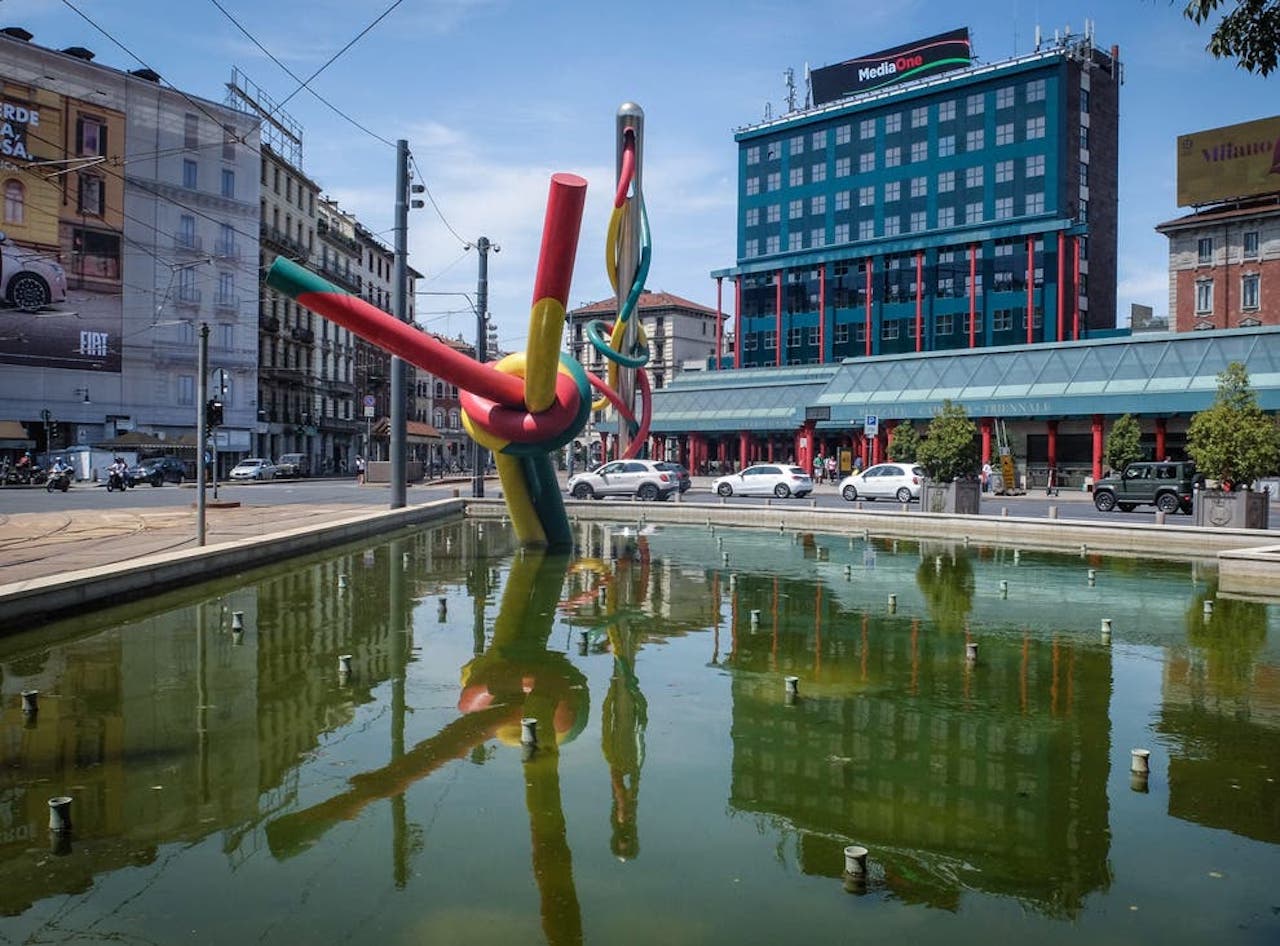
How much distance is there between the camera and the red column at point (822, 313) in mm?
73125

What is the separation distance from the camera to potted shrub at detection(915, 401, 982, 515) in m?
30.3

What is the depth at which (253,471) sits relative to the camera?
179 feet

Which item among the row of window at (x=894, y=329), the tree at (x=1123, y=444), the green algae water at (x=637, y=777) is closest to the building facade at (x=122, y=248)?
the row of window at (x=894, y=329)

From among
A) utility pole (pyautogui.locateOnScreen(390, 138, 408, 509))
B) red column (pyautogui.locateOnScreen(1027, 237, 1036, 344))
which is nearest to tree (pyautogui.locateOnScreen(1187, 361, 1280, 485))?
utility pole (pyautogui.locateOnScreen(390, 138, 408, 509))

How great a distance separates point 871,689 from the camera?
916cm

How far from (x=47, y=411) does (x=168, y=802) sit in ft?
160

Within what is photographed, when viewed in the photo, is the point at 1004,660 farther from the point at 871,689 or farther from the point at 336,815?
the point at 336,815

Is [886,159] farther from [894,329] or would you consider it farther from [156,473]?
[156,473]

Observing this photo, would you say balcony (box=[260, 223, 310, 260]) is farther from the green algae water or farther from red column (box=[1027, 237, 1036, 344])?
the green algae water

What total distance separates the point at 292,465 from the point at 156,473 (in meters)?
13.6

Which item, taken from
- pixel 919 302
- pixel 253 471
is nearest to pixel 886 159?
pixel 919 302

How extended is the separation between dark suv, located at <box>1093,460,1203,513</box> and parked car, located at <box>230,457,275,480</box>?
40.5m

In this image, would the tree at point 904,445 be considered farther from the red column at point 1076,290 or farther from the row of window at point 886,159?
the row of window at point 886,159

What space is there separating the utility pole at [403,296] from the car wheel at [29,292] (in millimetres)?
30472
